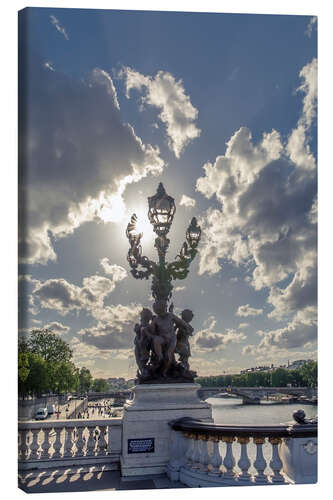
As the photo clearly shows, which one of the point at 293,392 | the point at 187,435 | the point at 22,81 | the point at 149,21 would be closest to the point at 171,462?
the point at 187,435

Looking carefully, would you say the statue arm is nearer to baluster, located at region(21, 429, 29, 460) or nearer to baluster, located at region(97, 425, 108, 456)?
baluster, located at region(97, 425, 108, 456)

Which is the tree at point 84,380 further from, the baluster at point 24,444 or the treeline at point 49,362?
the baluster at point 24,444

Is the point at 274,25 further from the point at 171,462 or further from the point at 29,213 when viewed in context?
the point at 171,462

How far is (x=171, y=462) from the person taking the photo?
7.04m

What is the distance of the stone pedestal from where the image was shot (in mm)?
7316

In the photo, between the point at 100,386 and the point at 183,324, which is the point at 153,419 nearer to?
the point at 183,324

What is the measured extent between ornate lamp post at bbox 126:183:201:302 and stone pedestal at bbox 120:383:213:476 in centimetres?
150

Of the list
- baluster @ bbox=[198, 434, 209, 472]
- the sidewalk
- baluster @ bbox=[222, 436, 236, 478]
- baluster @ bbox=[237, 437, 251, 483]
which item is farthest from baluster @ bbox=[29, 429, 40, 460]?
baluster @ bbox=[237, 437, 251, 483]

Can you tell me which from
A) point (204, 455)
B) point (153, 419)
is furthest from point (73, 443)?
point (204, 455)

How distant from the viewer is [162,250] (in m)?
8.23

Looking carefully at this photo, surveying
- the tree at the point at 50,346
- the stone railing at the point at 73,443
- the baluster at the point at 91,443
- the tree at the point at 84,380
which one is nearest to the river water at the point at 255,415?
the stone railing at the point at 73,443

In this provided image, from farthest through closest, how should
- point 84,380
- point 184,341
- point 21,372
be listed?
point 84,380, point 21,372, point 184,341

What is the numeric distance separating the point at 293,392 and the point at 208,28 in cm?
5414

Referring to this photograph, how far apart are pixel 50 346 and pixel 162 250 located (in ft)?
106
